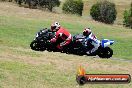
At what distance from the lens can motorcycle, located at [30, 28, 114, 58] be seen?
2530cm

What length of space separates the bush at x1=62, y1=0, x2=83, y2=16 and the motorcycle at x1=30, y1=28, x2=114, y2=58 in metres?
35.0

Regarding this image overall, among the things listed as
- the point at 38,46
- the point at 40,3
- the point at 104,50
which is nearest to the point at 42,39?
the point at 38,46

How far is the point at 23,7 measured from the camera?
178 feet

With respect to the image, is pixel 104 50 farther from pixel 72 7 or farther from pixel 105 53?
pixel 72 7

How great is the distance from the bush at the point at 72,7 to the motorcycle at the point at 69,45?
3499 cm

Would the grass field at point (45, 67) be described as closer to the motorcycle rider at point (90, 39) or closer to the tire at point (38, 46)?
the tire at point (38, 46)

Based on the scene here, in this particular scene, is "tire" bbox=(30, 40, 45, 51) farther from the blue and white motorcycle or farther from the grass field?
the blue and white motorcycle

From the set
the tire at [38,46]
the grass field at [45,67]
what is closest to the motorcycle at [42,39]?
the tire at [38,46]

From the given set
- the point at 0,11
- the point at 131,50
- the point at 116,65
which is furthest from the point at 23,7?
the point at 116,65

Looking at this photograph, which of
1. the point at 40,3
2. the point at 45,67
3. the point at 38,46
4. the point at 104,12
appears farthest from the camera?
the point at 104,12

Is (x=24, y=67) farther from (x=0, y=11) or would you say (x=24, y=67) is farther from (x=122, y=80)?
(x=0, y=11)

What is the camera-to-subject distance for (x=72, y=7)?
202ft

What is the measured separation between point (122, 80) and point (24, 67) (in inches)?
202

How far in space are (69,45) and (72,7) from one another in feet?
119
